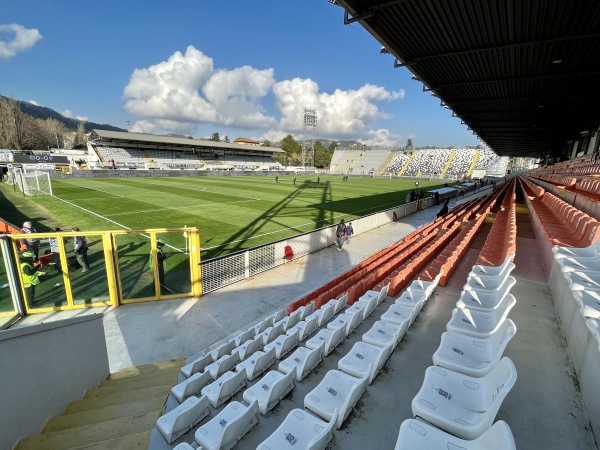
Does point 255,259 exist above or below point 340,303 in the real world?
below

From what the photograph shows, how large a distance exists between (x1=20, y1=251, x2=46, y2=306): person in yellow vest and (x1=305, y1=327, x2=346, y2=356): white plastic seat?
7.08 m

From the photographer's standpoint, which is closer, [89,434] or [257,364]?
[89,434]

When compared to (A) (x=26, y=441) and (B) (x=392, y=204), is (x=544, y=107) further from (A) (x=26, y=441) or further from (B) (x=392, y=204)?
(A) (x=26, y=441)

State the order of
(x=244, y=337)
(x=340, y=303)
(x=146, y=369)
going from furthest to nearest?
(x=340, y=303), (x=244, y=337), (x=146, y=369)

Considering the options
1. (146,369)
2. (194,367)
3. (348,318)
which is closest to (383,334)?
(348,318)

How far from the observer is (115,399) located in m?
3.85

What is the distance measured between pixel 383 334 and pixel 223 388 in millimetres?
2058

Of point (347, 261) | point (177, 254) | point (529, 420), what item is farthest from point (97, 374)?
point (347, 261)

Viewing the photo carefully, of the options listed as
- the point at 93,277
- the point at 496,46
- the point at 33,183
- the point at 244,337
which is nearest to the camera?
the point at 244,337

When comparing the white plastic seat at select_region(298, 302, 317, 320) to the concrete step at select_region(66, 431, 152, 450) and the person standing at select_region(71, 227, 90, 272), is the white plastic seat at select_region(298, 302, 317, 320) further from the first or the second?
the person standing at select_region(71, 227, 90, 272)

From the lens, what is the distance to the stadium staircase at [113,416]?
2694 millimetres

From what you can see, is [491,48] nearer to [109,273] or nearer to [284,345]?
[284,345]

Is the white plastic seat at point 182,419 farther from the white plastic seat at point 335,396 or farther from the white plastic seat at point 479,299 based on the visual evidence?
the white plastic seat at point 479,299

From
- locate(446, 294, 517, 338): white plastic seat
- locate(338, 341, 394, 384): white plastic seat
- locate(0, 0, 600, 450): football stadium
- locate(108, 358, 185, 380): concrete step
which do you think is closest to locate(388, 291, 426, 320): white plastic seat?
locate(0, 0, 600, 450): football stadium
